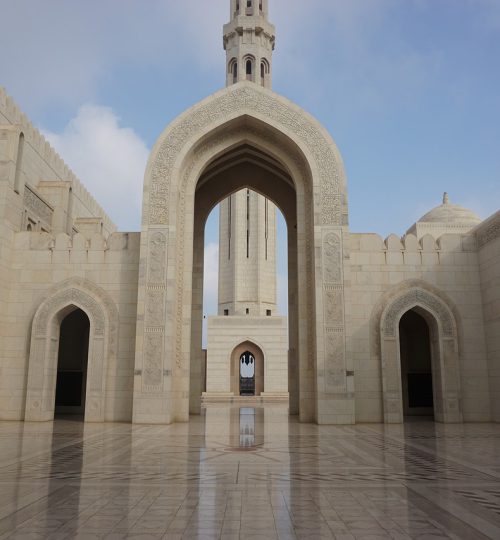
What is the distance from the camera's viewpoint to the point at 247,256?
92.5 feet

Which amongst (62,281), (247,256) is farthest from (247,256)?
(62,281)

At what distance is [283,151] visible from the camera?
14.6 meters

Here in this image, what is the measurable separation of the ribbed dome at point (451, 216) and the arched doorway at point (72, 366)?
1227 centimetres

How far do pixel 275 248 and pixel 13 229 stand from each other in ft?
56.3

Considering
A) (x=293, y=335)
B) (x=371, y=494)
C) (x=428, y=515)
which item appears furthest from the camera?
(x=293, y=335)

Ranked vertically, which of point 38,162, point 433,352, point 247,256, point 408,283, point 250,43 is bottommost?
point 433,352

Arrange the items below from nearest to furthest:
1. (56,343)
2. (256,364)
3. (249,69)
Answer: (56,343) < (249,69) < (256,364)

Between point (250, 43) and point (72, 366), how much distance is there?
15.1m

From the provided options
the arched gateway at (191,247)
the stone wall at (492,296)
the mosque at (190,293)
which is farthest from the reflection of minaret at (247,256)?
the stone wall at (492,296)

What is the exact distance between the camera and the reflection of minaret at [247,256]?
2788 cm

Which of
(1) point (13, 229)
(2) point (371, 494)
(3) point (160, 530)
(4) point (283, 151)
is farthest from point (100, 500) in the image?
(4) point (283, 151)

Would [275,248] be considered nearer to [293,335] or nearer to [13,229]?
[293,335]

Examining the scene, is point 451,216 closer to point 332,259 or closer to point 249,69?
point 332,259

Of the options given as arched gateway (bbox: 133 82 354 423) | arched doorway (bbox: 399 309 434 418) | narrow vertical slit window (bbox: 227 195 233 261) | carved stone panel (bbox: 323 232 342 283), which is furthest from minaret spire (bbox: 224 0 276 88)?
arched doorway (bbox: 399 309 434 418)
